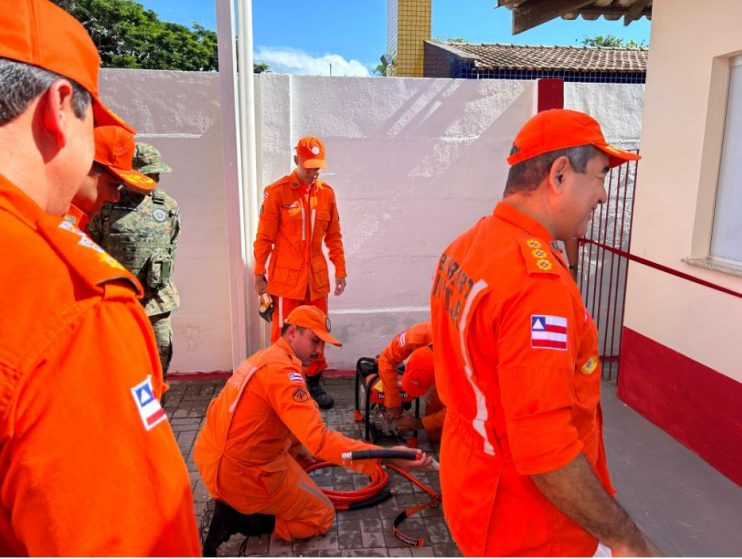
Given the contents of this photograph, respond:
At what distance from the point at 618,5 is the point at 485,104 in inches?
59.2

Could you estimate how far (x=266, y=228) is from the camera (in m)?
4.97

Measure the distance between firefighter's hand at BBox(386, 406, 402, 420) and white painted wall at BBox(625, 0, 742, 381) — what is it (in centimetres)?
203

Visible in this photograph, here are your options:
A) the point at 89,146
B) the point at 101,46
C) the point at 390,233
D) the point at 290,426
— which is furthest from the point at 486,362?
the point at 101,46

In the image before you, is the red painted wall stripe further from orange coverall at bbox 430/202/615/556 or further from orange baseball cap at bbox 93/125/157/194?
orange baseball cap at bbox 93/125/157/194

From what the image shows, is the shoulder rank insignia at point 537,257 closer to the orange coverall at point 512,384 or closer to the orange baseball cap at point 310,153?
the orange coverall at point 512,384

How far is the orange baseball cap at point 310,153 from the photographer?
4.78m

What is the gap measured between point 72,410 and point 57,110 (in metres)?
0.47

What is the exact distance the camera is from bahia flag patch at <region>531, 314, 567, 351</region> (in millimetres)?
1390

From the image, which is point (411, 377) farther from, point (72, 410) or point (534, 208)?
point (72, 410)

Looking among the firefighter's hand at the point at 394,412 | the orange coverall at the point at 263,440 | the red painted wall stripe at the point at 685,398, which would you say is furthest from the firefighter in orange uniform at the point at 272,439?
the red painted wall stripe at the point at 685,398

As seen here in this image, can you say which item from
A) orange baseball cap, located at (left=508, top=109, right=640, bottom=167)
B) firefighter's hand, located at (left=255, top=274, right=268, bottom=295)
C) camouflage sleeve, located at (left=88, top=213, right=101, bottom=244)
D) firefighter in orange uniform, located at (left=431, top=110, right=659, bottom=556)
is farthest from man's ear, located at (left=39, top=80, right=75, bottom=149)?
firefighter's hand, located at (left=255, top=274, right=268, bottom=295)

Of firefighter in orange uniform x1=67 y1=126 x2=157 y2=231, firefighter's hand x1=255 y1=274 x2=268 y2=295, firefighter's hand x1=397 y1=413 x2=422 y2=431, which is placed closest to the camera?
firefighter in orange uniform x1=67 y1=126 x2=157 y2=231

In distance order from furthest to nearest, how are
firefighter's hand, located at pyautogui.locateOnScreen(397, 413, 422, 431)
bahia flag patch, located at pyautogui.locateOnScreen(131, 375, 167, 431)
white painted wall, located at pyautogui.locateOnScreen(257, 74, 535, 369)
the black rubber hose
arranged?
white painted wall, located at pyautogui.locateOnScreen(257, 74, 535, 369), firefighter's hand, located at pyautogui.locateOnScreen(397, 413, 422, 431), the black rubber hose, bahia flag patch, located at pyautogui.locateOnScreen(131, 375, 167, 431)

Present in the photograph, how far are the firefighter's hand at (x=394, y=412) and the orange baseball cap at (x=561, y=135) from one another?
9.25 feet
